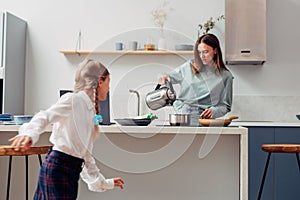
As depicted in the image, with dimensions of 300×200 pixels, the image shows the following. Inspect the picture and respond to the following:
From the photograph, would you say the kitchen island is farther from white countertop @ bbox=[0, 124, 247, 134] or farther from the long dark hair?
the long dark hair

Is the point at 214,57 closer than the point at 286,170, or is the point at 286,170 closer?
the point at 214,57

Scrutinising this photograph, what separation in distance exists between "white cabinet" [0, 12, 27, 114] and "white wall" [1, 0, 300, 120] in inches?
3.8

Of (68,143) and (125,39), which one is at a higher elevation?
(125,39)

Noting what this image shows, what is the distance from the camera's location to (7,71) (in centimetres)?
405

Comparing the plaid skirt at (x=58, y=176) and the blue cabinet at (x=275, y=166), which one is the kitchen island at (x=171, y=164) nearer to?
Result: the plaid skirt at (x=58, y=176)

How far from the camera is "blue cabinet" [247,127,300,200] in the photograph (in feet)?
11.9

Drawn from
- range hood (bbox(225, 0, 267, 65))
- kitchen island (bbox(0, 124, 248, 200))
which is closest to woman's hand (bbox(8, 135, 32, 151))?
kitchen island (bbox(0, 124, 248, 200))

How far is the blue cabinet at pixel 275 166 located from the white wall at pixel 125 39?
27.7 inches

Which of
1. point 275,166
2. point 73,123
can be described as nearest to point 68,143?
point 73,123

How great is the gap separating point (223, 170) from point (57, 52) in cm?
244

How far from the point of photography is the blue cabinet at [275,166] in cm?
362

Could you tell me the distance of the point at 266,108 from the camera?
169 inches

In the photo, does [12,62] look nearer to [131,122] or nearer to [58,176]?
[131,122]

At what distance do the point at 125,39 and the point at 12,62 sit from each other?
1.09 metres
